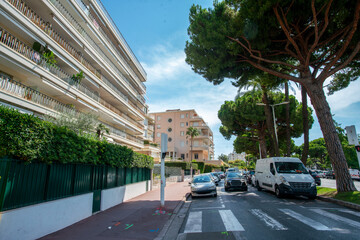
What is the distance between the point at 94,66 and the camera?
75.2 ft

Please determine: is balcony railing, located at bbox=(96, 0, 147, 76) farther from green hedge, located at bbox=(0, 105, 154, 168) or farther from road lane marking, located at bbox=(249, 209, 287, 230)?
road lane marking, located at bbox=(249, 209, 287, 230)

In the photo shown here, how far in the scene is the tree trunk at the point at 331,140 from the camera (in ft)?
35.6

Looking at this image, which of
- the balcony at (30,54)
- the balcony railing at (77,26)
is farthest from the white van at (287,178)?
the balcony railing at (77,26)

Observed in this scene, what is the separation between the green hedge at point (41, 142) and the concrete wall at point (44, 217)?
50.1 inches

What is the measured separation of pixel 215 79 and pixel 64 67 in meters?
13.0

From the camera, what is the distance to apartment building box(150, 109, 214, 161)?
5847cm

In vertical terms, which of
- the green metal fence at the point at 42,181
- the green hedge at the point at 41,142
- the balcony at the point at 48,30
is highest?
the balcony at the point at 48,30

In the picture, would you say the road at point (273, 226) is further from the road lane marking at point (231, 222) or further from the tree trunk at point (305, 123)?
the tree trunk at point (305, 123)

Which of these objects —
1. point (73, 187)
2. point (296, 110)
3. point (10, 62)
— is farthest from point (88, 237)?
point (296, 110)

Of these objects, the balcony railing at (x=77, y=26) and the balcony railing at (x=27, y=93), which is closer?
the balcony railing at (x=27, y=93)

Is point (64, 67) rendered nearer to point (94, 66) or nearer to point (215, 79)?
point (94, 66)

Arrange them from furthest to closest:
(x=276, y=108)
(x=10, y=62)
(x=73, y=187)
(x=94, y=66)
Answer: (x=276, y=108) → (x=94, y=66) → (x=10, y=62) → (x=73, y=187)

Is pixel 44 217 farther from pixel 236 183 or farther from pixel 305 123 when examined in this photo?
pixel 305 123

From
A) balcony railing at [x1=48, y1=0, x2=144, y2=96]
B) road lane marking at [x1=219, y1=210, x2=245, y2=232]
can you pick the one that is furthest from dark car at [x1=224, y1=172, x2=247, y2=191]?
balcony railing at [x1=48, y1=0, x2=144, y2=96]
